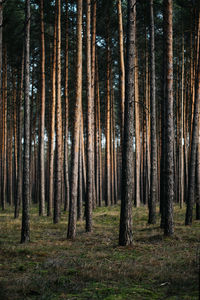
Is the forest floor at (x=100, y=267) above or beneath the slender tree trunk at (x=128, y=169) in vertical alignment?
beneath

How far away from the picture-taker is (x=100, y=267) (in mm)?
7367

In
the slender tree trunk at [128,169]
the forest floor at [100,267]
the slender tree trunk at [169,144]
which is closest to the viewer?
the forest floor at [100,267]

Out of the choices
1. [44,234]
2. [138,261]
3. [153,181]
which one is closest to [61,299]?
[138,261]

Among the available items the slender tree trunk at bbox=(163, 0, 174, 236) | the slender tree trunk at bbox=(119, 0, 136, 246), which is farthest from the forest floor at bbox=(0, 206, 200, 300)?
the slender tree trunk at bbox=(163, 0, 174, 236)

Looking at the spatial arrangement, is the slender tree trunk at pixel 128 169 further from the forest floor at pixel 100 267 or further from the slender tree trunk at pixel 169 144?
the slender tree trunk at pixel 169 144

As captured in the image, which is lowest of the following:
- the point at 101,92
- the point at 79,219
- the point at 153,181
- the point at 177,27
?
the point at 79,219

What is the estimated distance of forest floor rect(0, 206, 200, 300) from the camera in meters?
5.62

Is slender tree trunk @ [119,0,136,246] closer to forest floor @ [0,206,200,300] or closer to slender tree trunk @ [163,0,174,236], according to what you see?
forest floor @ [0,206,200,300]

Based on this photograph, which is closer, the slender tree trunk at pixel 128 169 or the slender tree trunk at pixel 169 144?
the slender tree trunk at pixel 128 169

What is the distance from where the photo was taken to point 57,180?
1553cm

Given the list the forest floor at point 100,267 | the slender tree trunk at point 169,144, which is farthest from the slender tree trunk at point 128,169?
the slender tree trunk at point 169,144

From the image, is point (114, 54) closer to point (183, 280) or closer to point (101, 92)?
point (101, 92)

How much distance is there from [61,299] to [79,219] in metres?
11.7

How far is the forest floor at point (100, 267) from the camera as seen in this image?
562 centimetres
